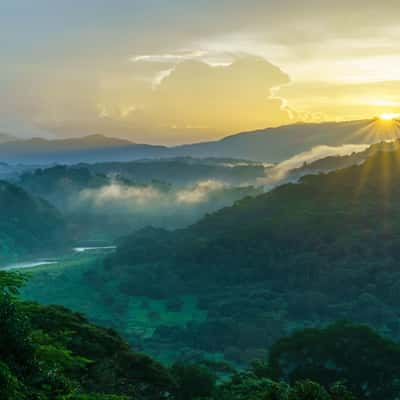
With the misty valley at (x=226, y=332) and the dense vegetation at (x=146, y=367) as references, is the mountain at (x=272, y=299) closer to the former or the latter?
the misty valley at (x=226, y=332)

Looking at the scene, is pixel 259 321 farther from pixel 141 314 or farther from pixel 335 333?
pixel 335 333

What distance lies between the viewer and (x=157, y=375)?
43875mm

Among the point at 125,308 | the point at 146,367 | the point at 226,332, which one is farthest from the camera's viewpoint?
the point at 125,308

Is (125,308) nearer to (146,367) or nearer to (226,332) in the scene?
(226,332)

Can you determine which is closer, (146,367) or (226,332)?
(146,367)

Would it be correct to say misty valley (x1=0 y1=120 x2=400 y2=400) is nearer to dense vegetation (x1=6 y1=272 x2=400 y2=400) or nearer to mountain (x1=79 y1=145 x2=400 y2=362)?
dense vegetation (x1=6 y1=272 x2=400 y2=400)

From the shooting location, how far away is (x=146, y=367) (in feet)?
144

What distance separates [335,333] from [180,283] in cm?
13314

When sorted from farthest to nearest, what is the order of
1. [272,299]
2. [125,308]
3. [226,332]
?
[125,308] < [272,299] < [226,332]

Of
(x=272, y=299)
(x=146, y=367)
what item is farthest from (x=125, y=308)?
(x=146, y=367)

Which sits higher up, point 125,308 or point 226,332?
point 226,332

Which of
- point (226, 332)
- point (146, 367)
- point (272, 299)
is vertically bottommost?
point (226, 332)

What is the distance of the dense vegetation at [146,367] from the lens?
18.0 m

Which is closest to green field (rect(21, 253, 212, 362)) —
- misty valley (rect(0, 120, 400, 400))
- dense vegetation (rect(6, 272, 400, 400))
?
misty valley (rect(0, 120, 400, 400))
